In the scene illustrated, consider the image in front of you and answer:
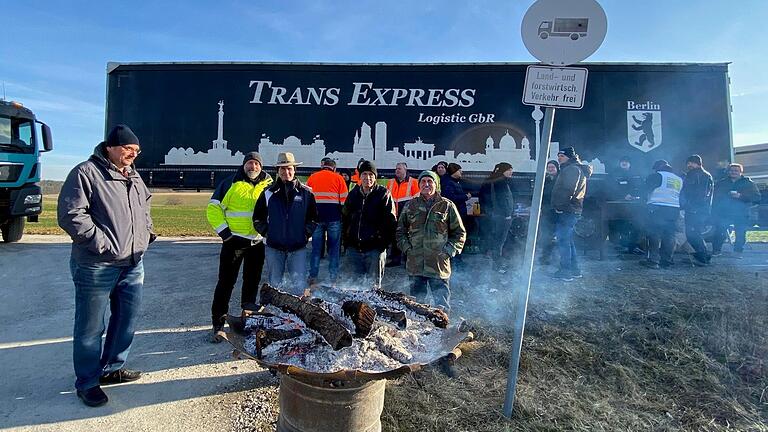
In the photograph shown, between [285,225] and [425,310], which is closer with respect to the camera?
[425,310]

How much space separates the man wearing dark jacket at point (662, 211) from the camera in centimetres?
592

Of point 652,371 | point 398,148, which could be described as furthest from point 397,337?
point 398,148

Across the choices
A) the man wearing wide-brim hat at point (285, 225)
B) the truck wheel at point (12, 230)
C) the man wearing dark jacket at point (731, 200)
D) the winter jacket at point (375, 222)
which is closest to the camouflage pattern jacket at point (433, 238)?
the winter jacket at point (375, 222)

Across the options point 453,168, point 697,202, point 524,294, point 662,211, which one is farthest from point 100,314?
point 697,202

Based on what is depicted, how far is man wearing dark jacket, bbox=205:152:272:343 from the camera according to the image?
12.0ft

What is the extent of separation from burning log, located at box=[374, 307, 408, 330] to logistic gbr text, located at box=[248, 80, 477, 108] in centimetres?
577

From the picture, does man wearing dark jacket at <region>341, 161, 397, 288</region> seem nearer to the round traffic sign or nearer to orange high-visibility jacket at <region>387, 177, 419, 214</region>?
orange high-visibility jacket at <region>387, 177, 419, 214</region>

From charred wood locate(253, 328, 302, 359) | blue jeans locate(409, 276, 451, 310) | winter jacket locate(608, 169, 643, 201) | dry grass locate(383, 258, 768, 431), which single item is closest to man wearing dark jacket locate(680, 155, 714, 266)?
winter jacket locate(608, 169, 643, 201)

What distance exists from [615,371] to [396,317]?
2134 mm

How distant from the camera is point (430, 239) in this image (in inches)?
147

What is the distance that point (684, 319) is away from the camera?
402 centimetres

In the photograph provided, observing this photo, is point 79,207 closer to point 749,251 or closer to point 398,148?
point 398,148

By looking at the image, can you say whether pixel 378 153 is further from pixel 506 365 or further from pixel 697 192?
pixel 697 192

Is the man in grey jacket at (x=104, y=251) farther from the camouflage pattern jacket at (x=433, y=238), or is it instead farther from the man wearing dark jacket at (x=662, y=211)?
the man wearing dark jacket at (x=662, y=211)
